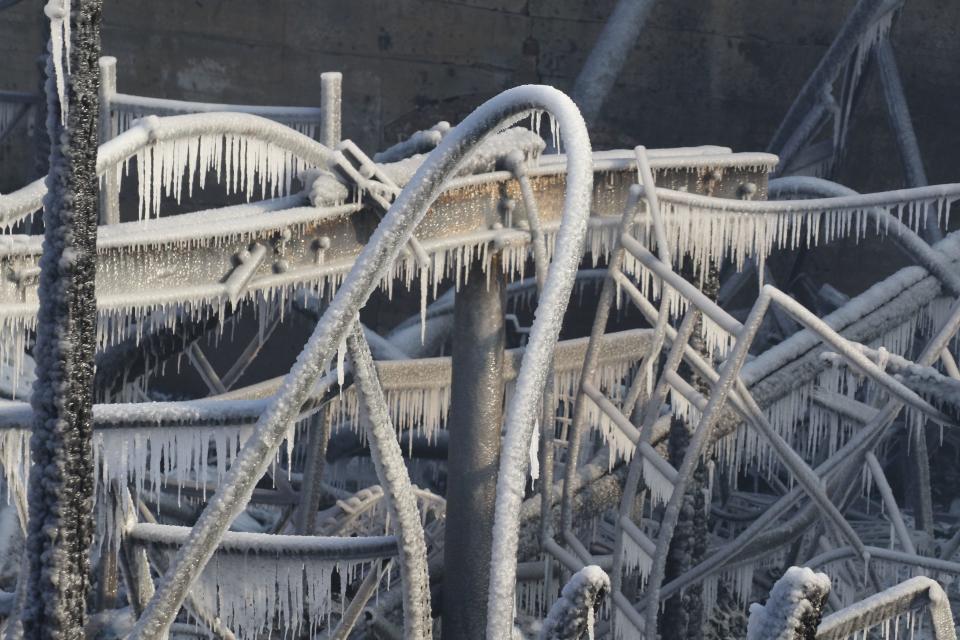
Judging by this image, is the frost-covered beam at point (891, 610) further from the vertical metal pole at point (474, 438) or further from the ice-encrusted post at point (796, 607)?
the vertical metal pole at point (474, 438)

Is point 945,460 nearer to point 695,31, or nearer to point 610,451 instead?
point 695,31

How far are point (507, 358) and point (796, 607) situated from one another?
19.9ft

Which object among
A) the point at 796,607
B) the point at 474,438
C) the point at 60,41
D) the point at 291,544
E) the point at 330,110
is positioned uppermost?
the point at 60,41

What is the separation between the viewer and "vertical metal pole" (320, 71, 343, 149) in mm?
11758

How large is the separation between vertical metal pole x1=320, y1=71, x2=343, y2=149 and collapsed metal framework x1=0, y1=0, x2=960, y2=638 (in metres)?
0.02

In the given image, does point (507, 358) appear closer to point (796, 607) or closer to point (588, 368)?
point (588, 368)

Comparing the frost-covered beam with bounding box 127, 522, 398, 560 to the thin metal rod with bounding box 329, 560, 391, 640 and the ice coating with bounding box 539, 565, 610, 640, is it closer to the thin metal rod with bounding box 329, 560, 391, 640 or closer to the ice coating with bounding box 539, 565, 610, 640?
the thin metal rod with bounding box 329, 560, 391, 640

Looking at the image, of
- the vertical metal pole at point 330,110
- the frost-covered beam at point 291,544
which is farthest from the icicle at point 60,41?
the vertical metal pole at point 330,110

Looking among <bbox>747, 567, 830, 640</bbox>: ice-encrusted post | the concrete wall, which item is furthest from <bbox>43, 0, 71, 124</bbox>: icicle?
the concrete wall

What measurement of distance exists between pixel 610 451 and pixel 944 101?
395 inches

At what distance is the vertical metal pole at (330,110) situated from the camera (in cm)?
1176

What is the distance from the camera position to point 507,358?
1167cm

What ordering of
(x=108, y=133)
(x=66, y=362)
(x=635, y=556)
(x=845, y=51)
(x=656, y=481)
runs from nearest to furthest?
1. (x=66, y=362)
2. (x=656, y=481)
3. (x=635, y=556)
4. (x=108, y=133)
5. (x=845, y=51)

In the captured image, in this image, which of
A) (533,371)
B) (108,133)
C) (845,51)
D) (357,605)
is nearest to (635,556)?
(357,605)
